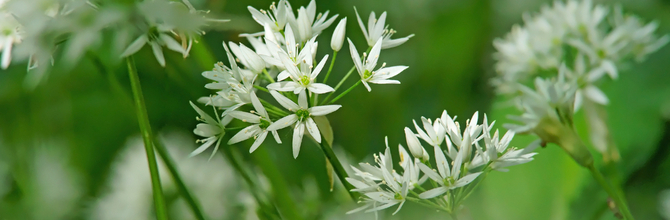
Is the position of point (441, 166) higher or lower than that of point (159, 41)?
lower

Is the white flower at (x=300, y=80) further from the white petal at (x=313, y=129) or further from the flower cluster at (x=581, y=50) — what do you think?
the flower cluster at (x=581, y=50)

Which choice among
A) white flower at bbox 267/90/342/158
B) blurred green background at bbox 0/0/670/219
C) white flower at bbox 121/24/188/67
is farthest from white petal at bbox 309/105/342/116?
blurred green background at bbox 0/0/670/219

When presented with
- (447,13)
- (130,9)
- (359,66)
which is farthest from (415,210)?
(447,13)

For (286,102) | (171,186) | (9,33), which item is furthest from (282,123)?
(171,186)

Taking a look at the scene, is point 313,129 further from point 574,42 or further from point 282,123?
point 574,42

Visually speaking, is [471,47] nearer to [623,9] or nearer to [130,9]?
[623,9]

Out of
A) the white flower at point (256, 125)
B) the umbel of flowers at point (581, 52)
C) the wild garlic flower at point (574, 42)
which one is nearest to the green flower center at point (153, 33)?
the white flower at point (256, 125)

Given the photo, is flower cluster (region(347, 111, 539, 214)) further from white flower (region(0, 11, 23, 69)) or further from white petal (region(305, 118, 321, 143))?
white flower (region(0, 11, 23, 69))
